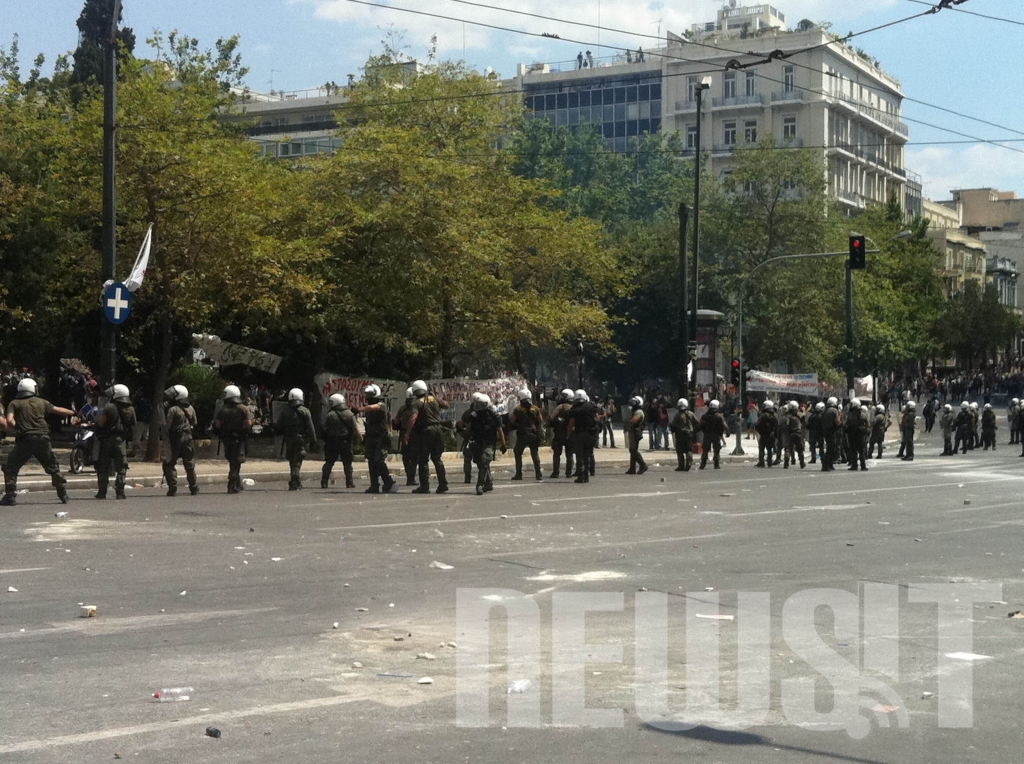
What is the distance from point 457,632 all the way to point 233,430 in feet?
40.1

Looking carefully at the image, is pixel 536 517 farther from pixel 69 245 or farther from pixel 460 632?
pixel 69 245

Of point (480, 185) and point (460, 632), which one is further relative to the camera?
point (480, 185)

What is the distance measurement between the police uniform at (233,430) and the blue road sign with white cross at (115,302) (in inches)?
127

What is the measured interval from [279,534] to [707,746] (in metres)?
8.92

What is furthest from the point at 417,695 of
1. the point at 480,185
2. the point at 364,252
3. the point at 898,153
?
the point at 898,153

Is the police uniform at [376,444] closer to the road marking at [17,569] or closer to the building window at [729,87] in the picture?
the road marking at [17,569]

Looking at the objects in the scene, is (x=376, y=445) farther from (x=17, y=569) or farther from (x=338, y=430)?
(x=17, y=569)

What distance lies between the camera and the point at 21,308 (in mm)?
25219

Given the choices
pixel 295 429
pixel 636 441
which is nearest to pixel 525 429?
pixel 636 441

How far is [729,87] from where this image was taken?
99062 millimetres

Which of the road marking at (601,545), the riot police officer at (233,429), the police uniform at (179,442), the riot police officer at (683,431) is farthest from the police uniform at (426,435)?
the riot police officer at (683,431)

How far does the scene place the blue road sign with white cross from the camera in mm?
22359

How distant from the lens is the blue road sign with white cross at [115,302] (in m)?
22.4

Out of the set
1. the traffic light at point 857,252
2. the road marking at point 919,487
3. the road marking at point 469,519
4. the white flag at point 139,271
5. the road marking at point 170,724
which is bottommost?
the road marking at point 170,724
